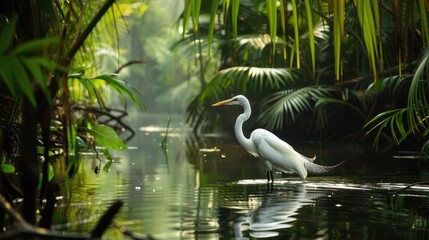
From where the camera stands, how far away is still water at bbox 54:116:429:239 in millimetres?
4012

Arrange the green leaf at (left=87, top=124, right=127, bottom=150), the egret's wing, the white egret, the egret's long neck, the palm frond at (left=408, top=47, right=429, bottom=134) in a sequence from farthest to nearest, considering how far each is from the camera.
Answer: the egret's long neck → the egret's wing → the white egret → the green leaf at (left=87, top=124, right=127, bottom=150) → the palm frond at (left=408, top=47, right=429, bottom=134)

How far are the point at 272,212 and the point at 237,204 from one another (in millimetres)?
446

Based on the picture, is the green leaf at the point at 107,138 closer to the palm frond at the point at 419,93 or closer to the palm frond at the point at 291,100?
the palm frond at the point at 419,93

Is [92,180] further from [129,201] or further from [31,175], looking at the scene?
[31,175]

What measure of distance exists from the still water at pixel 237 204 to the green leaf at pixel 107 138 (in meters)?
0.34

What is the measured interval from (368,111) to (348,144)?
760 millimetres

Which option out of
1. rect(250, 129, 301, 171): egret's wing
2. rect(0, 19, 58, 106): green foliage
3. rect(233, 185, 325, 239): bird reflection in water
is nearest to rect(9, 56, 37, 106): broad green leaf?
rect(0, 19, 58, 106): green foliage

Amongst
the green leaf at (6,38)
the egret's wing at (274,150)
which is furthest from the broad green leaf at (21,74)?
the egret's wing at (274,150)

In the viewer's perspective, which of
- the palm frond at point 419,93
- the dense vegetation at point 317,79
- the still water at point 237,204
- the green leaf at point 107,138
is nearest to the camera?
the still water at point 237,204

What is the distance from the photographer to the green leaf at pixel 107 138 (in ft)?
19.1

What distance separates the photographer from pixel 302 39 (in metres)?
13.7

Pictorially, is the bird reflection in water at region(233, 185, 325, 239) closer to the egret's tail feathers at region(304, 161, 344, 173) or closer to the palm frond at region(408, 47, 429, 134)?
the palm frond at region(408, 47, 429, 134)

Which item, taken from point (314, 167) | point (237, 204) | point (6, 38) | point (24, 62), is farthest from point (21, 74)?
point (314, 167)

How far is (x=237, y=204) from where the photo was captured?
5.27m
